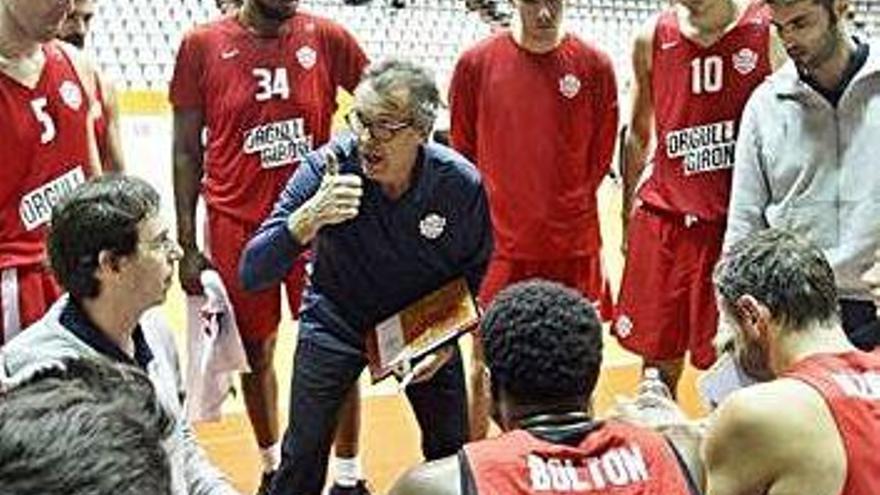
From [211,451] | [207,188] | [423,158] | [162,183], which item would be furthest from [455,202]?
[162,183]

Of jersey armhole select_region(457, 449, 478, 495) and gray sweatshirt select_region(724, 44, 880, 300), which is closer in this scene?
jersey armhole select_region(457, 449, 478, 495)

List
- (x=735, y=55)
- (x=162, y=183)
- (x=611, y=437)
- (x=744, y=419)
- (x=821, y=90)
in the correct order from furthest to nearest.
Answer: (x=162, y=183) < (x=735, y=55) < (x=821, y=90) < (x=744, y=419) < (x=611, y=437)

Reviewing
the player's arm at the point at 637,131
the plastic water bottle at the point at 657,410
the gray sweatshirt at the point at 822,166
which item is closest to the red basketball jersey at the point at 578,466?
the plastic water bottle at the point at 657,410

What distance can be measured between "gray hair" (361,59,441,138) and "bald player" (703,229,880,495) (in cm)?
110

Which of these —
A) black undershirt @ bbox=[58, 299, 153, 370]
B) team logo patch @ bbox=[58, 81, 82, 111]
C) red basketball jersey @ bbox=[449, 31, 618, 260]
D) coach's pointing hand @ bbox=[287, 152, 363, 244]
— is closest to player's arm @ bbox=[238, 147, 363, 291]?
coach's pointing hand @ bbox=[287, 152, 363, 244]

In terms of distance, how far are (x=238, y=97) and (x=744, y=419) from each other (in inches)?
106

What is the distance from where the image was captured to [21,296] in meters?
4.12

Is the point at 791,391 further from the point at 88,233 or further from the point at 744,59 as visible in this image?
the point at 744,59

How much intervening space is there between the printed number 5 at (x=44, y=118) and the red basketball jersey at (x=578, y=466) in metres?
2.03

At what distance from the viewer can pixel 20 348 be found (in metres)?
2.87

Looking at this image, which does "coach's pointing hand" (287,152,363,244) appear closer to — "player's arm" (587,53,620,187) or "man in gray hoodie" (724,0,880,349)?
"man in gray hoodie" (724,0,880,349)

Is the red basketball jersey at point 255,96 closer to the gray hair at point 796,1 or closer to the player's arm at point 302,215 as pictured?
the player's arm at point 302,215

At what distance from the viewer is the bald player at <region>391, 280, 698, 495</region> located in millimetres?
2496

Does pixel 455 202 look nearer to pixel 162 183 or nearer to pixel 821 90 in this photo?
pixel 821 90
